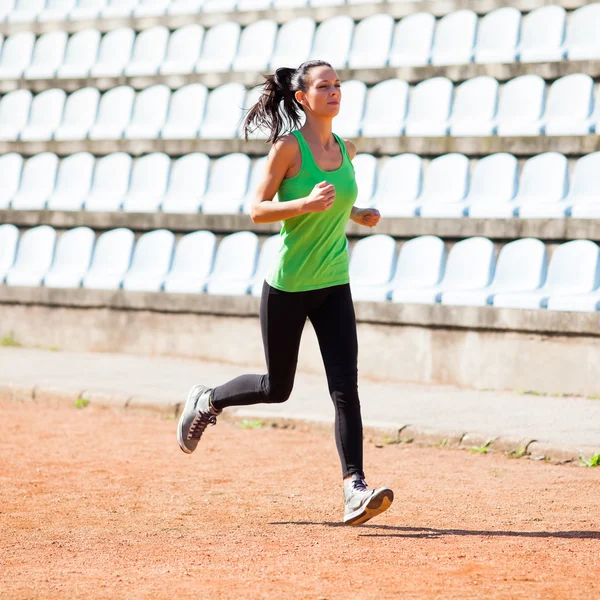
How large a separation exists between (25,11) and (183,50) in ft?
12.6

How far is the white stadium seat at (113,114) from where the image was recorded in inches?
568

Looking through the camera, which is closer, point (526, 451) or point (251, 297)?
point (526, 451)

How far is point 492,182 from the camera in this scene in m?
11.3

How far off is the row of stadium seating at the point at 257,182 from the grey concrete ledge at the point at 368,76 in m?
1.25

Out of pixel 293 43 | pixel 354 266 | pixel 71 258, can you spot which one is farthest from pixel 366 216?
pixel 293 43

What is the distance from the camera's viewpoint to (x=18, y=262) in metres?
13.8

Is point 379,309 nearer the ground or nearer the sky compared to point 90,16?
nearer the ground

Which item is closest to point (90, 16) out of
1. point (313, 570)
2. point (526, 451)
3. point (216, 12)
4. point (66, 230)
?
point (216, 12)

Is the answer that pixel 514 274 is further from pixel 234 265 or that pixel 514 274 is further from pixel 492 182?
pixel 234 265

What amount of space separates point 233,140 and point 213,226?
1.20 metres

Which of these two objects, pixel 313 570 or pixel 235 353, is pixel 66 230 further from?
pixel 313 570

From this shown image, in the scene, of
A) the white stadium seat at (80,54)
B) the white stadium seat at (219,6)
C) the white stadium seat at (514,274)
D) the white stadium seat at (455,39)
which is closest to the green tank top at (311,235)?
the white stadium seat at (514,274)

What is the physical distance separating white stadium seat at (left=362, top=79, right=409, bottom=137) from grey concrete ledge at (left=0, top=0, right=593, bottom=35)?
4.50 feet

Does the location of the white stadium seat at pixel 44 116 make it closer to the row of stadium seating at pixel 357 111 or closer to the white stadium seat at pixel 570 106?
the row of stadium seating at pixel 357 111
